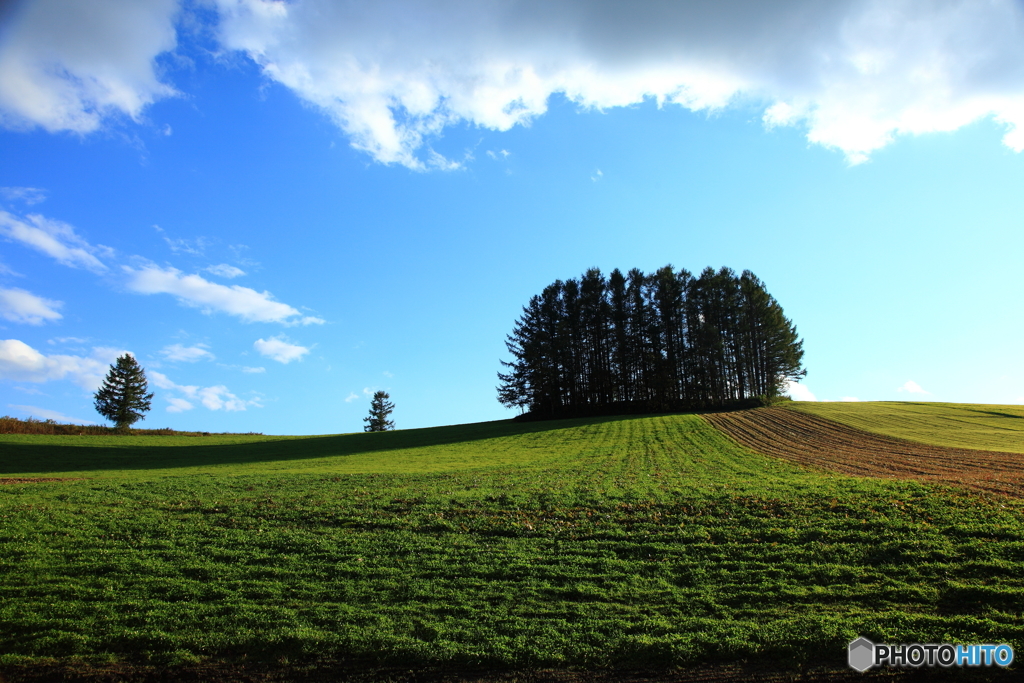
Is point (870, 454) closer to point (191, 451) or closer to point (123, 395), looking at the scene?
point (191, 451)

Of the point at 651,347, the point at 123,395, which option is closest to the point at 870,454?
the point at 651,347

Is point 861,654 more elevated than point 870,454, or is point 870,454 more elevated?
point 870,454

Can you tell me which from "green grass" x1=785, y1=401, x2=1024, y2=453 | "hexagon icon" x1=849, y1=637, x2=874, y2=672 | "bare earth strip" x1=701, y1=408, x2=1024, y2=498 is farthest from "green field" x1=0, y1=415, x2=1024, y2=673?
"green grass" x1=785, y1=401, x2=1024, y2=453

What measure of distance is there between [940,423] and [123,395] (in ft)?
331

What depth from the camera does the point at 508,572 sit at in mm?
10711

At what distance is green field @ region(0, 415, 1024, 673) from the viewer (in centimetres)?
807

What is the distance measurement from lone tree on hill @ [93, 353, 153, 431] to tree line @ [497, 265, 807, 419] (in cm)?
5467

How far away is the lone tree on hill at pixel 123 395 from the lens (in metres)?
76.1

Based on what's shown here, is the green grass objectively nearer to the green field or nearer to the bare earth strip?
the bare earth strip

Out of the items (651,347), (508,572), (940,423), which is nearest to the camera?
(508,572)

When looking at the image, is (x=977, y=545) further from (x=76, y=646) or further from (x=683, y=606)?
(x=76, y=646)

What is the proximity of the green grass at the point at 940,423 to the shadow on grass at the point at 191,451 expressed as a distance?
23.2 metres

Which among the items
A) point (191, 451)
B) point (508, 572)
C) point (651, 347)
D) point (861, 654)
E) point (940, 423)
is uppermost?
point (651, 347)

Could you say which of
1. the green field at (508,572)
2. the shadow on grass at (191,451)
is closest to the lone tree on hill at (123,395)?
the shadow on grass at (191,451)
